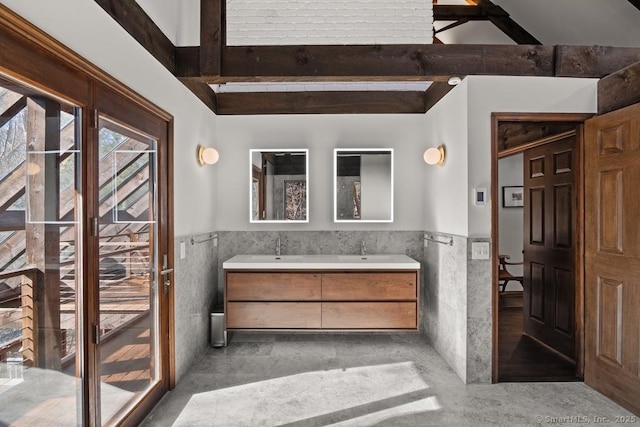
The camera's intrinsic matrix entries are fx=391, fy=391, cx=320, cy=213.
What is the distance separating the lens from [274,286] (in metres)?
3.53

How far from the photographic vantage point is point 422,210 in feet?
13.5

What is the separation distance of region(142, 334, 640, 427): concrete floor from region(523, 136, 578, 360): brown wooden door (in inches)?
28.0

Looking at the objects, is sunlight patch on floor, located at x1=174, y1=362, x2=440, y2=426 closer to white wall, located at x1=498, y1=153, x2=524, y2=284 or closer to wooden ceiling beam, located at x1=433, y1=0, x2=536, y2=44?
wooden ceiling beam, located at x1=433, y1=0, x2=536, y2=44

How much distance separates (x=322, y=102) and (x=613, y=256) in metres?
2.82

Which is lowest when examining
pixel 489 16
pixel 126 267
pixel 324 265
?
pixel 324 265

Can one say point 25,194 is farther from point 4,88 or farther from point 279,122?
point 279,122

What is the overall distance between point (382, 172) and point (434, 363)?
1.90 meters

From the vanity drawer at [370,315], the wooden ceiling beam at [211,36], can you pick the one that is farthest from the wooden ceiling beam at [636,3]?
the wooden ceiling beam at [211,36]

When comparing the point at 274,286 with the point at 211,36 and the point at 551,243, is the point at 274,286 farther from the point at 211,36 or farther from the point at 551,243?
the point at 551,243

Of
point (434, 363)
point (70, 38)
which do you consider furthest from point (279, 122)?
point (434, 363)

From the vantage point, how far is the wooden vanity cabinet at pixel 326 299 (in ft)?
11.5

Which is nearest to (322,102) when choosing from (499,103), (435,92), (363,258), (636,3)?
(435,92)

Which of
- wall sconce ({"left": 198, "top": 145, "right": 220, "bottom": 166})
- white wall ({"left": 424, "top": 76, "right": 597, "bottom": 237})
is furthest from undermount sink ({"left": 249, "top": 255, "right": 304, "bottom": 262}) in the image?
white wall ({"left": 424, "top": 76, "right": 597, "bottom": 237})

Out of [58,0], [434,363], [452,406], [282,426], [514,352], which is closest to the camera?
[58,0]
